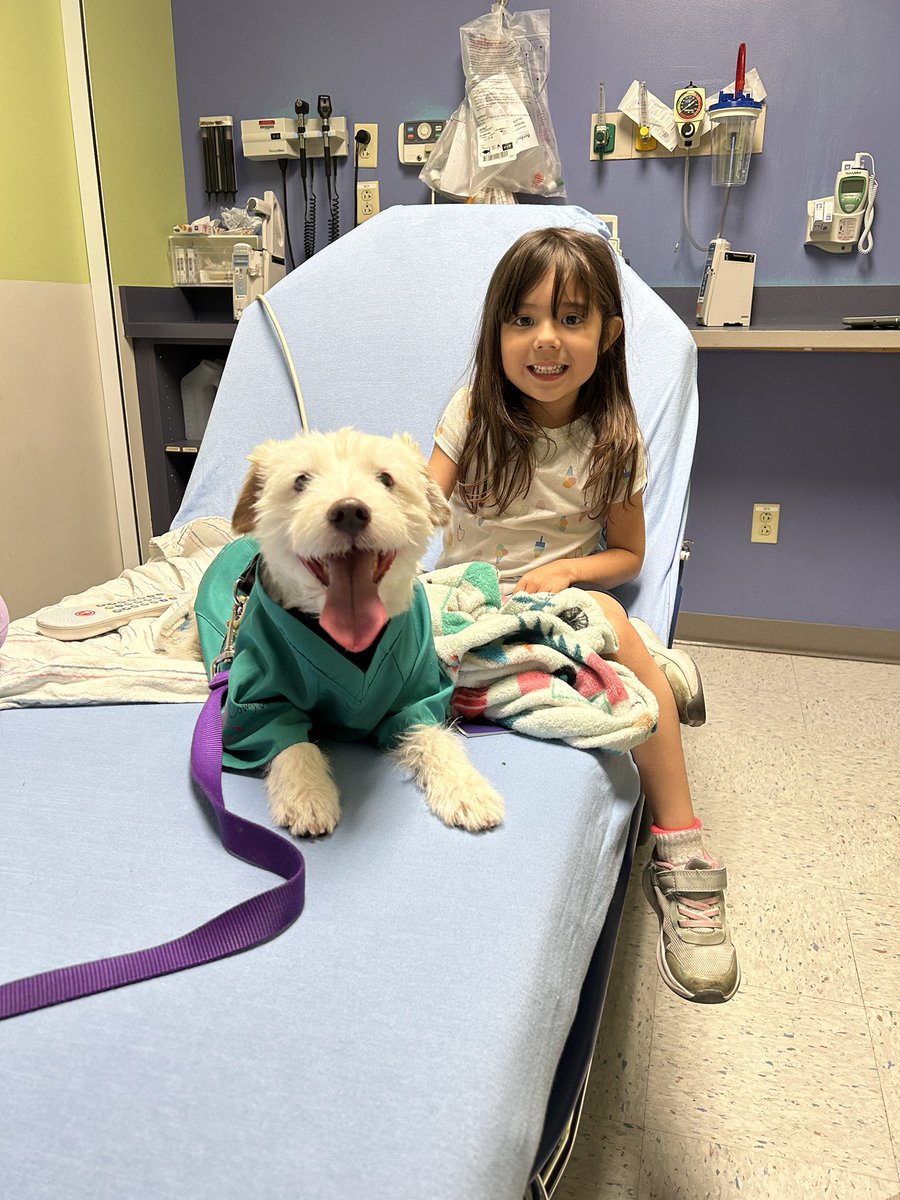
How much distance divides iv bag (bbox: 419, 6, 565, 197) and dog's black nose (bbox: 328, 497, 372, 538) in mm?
2058

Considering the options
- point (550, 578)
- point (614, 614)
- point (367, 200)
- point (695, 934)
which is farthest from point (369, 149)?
point (695, 934)

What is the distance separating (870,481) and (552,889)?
2.17m

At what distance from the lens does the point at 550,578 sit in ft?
4.58

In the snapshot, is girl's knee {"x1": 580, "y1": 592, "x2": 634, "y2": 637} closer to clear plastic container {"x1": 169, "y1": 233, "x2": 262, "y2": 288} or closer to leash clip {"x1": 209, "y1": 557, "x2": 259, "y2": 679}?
leash clip {"x1": 209, "y1": 557, "x2": 259, "y2": 679}

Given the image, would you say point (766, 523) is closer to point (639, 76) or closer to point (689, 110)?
point (689, 110)

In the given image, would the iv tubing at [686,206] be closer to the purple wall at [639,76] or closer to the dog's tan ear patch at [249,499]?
the purple wall at [639,76]

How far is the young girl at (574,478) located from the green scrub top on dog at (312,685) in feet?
1.17

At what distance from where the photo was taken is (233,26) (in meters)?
2.77

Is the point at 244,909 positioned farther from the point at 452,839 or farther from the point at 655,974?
the point at 655,974

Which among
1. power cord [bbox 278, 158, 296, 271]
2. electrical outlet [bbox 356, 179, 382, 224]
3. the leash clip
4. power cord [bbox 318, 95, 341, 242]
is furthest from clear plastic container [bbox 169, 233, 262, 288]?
the leash clip

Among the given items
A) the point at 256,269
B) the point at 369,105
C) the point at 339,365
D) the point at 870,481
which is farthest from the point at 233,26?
the point at 870,481

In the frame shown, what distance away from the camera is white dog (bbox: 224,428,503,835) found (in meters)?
0.84

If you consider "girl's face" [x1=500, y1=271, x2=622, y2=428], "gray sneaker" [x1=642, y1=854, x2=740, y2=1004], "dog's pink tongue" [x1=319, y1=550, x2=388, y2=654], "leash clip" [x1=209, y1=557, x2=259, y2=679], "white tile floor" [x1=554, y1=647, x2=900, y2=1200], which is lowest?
"white tile floor" [x1=554, y1=647, x2=900, y2=1200]

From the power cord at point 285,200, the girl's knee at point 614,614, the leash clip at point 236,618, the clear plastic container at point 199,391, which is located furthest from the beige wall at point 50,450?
the girl's knee at point 614,614
